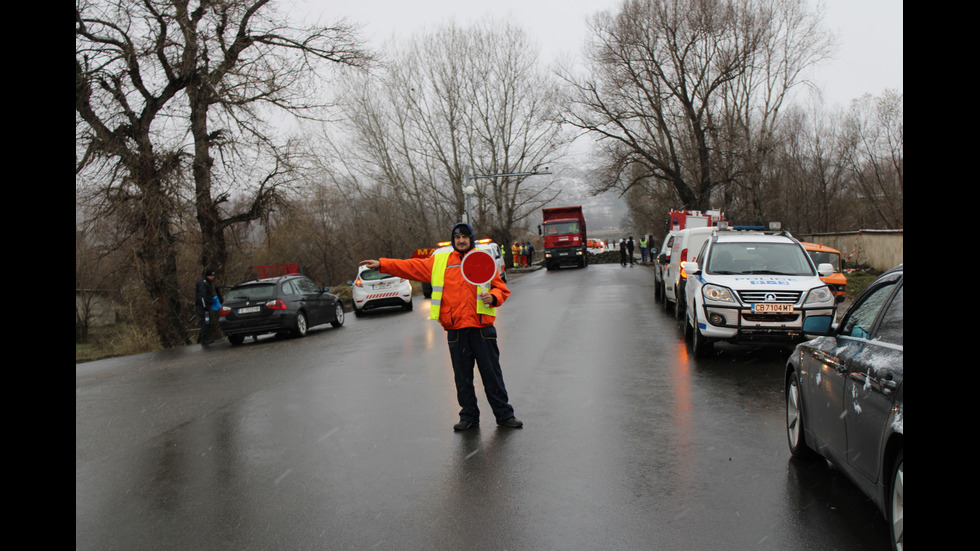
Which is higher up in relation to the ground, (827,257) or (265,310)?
(827,257)

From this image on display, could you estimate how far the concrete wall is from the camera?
2489cm

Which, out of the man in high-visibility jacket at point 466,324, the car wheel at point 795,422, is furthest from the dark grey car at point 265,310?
the car wheel at point 795,422

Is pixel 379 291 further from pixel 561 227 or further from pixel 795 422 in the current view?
pixel 561 227

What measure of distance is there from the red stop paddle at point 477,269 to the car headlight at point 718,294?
440 cm

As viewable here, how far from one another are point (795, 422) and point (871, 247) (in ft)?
83.3

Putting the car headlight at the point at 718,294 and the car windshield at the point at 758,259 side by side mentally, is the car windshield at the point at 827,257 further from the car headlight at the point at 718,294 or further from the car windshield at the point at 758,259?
the car headlight at the point at 718,294

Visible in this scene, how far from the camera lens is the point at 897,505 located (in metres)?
3.56

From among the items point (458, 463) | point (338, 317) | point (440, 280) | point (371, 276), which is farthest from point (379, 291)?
point (458, 463)

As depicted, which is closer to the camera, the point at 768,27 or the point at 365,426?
the point at 365,426

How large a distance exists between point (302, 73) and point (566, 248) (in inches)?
1048
